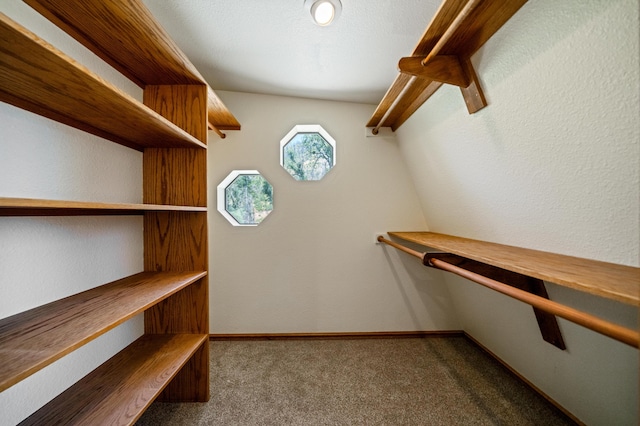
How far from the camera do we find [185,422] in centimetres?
120

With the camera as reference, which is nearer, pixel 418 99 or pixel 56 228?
pixel 56 228

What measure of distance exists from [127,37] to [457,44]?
1.34 meters

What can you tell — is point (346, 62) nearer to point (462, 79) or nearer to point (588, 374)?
point (462, 79)

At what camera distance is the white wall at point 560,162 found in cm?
64

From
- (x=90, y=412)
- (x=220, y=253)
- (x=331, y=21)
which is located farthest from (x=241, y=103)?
(x=90, y=412)

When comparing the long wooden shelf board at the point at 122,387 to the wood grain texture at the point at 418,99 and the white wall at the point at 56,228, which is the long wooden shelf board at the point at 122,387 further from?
the wood grain texture at the point at 418,99

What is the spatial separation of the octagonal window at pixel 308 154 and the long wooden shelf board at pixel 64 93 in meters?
1.04

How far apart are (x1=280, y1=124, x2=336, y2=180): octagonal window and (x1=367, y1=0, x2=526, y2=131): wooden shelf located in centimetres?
88

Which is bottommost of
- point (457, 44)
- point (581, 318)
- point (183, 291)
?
point (183, 291)

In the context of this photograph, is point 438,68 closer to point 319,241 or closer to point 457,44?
point 457,44

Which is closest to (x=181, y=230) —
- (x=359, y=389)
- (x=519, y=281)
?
(x=359, y=389)

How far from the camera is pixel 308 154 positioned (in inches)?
82.7

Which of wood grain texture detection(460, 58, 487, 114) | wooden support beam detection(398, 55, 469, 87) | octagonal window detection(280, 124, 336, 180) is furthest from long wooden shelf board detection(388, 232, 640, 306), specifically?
octagonal window detection(280, 124, 336, 180)

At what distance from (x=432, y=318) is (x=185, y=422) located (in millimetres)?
1876
